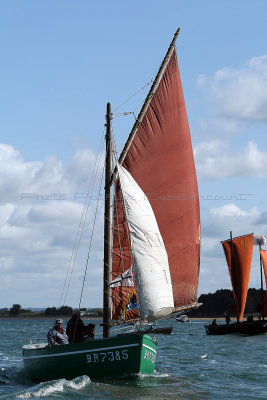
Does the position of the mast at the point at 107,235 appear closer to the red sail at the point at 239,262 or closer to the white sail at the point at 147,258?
the white sail at the point at 147,258

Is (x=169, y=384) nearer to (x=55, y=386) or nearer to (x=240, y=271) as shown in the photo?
(x=55, y=386)

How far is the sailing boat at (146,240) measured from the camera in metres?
27.1

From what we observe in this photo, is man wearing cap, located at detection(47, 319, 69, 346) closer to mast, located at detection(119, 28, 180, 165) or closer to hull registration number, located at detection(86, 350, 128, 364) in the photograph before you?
hull registration number, located at detection(86, 350, 128, 364)

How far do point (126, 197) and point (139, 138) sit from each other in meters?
4.42

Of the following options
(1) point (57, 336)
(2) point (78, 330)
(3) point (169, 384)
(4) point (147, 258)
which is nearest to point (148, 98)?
(4) point (147, 258)

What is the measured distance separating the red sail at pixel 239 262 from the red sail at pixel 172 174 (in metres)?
41.3

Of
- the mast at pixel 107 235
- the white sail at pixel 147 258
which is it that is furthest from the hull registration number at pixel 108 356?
the mast at pixel 107 235

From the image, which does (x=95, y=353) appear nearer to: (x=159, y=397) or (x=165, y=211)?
(x=159, y=397)

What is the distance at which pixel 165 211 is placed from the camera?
106 feet

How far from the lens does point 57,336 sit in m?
28.6

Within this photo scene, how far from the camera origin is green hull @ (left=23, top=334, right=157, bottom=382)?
26.8 metres

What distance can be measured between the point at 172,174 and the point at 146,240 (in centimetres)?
625

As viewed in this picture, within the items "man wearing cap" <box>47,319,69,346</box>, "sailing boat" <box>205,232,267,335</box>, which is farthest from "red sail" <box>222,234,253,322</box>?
"man wearing cap" <box>47,319,69,346</box>

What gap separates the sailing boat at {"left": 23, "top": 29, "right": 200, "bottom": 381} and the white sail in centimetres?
4
